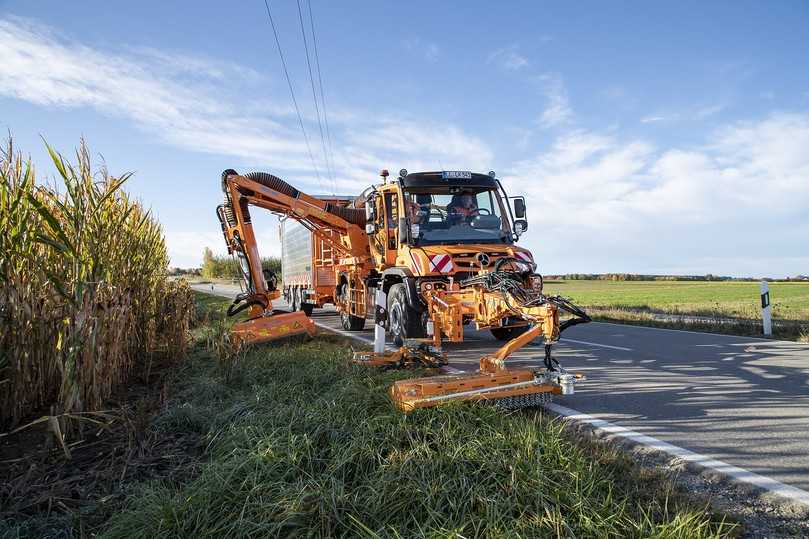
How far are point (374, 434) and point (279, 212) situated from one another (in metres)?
7.52

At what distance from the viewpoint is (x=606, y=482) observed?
2.67 metres

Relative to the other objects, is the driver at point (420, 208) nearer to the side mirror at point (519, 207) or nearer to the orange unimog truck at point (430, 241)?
the orange unimog truck at point (430, 241)

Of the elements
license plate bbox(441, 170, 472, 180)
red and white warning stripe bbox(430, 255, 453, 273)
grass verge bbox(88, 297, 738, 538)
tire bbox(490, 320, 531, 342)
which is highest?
license plate bbox(441, 170, 472, 180)

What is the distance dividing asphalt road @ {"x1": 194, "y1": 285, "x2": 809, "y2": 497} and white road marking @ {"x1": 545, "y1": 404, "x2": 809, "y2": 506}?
81 mm

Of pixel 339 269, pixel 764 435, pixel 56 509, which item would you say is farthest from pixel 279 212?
pixel 764 435

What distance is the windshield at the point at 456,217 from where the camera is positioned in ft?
26.2

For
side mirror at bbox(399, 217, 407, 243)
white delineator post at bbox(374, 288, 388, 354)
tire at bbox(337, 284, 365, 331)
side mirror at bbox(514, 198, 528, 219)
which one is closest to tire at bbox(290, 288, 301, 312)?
tire at bbox(337, 284, 365, 331)

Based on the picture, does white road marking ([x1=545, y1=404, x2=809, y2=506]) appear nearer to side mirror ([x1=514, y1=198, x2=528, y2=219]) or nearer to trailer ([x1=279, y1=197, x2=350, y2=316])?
side mirror ([x1=514, y1=198, x2=528, y2=219])

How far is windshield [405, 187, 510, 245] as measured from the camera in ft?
26.2

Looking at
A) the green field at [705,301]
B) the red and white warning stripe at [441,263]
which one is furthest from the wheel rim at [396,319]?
the green field at [705,301]

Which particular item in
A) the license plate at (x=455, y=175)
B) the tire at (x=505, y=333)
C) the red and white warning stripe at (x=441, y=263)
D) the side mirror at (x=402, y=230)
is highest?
the license plate at (x=455, y=175)

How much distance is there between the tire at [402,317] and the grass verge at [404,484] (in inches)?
129

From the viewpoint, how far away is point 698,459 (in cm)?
330

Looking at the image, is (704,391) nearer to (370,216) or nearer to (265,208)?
(370,216)
